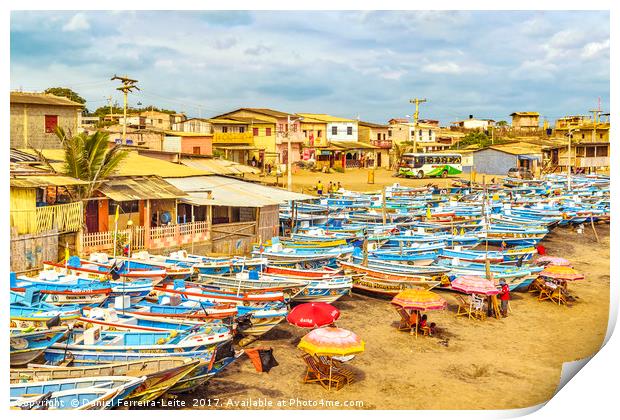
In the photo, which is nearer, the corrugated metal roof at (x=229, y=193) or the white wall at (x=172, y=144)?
the corrugated metal roof at (x=229, y=193)

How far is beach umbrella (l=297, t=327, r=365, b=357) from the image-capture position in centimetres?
1338

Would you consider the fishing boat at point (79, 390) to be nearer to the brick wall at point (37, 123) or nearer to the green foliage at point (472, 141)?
the brick wall at point (37, 123)

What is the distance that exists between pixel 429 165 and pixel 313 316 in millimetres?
47703

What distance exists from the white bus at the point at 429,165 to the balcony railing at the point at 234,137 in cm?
1627

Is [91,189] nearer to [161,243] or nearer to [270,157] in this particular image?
[161,243]

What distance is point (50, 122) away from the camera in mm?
28641

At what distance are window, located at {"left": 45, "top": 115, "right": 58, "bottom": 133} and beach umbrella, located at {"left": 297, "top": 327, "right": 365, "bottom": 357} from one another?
66.2 ft

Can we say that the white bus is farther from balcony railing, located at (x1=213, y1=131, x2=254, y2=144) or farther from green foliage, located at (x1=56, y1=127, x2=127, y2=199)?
green foliage, located at (x1=56, y1=127, x2=127, y2=199)

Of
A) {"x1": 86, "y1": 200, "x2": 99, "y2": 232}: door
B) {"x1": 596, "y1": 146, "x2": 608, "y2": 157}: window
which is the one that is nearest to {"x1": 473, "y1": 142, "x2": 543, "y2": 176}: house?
{"x1": 596, "y1": 146, "x2": 608, "y2": 157}: window

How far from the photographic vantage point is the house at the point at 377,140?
6969 centimetres

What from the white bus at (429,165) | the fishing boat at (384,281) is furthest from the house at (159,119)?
the fishing boat at (384,281)

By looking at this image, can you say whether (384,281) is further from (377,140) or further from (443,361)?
(377,140)

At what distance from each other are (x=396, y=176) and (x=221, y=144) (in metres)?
18.9

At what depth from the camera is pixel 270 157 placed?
5578 cm
